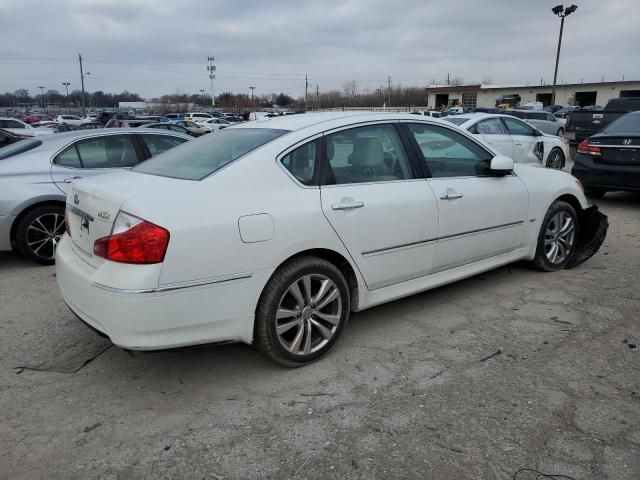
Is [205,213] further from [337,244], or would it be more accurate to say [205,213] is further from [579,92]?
[579,92]

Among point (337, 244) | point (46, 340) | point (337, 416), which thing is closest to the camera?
point (337, 416)

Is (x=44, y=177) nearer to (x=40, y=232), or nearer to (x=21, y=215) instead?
(x=21, y=215)

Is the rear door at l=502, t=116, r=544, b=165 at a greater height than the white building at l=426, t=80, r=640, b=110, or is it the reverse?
the white building at l=426, t=80, r=640, b=110

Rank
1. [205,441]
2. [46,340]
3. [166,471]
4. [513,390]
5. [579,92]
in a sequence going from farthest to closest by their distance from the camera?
[579,92] → [46,340] → [513,390] → [205,441] → [166,471]

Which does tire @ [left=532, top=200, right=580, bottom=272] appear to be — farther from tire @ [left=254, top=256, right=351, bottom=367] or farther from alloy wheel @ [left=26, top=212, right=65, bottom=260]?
alloy wheel @ [left=26, top=212, right=65, bottom=260]

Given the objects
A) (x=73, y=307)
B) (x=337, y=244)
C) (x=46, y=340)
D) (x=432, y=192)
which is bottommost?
(x=46, y=340)

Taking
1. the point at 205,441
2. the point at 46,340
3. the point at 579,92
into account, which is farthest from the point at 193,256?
the point at 579,92

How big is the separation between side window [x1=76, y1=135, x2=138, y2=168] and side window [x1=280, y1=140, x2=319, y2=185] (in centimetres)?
365

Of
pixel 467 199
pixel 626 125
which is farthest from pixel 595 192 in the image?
pixel 467 199

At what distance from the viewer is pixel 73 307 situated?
3.22 metres

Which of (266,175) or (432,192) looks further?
(432,192)

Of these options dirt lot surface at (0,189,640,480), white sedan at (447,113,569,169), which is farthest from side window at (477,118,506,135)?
dirt lot surface at (0,189,640,480)

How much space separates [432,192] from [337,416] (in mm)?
1836

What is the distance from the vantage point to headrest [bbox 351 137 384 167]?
12.2 ft
